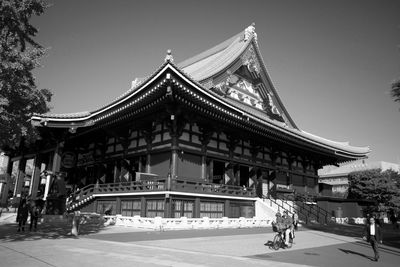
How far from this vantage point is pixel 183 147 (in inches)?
890

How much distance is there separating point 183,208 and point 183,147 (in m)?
4.36

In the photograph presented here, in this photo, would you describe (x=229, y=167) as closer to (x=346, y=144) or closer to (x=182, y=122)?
(x=182, y=122)

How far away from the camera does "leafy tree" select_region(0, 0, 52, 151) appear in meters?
11.7

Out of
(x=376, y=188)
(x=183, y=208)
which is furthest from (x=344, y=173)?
(x=183, y=208)

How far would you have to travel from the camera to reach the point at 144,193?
21.0 m

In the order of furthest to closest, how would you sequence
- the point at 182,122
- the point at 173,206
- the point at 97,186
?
the point at 97,186 → the point at 182,122 → the point at 173,206

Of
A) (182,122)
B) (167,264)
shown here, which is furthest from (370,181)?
(167,264)

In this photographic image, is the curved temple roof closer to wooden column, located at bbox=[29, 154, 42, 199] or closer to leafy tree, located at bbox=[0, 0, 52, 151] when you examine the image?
leafy tree, located at bbox=[0, 0, 52, 151]

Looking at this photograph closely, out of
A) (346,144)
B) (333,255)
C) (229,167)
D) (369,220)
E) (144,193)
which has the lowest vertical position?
(333,255)

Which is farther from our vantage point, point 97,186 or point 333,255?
point 97,186

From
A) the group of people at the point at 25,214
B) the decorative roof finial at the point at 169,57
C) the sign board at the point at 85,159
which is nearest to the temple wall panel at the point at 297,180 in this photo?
the sign board at the point at 85,159

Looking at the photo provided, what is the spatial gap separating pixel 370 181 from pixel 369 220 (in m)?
44.0

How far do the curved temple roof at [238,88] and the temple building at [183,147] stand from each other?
A: 0.31ft

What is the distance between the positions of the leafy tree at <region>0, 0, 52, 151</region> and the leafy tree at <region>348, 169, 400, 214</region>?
4845 cm
